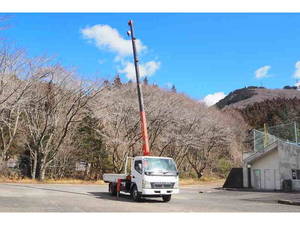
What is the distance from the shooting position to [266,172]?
31.1 m

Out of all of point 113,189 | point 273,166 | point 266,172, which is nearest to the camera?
point 113,189

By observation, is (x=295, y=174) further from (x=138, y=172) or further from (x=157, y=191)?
(x=138, y=172)

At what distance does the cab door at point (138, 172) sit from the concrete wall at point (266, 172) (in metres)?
14.8

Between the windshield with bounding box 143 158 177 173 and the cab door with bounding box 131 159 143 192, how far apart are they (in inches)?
12.9

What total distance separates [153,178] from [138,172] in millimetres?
996

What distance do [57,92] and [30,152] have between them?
8.68 m

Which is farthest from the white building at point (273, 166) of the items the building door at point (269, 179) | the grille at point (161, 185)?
the grille at point (161, 185)

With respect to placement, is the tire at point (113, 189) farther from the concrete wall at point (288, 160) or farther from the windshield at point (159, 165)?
the concrete wall at point (288, 160)

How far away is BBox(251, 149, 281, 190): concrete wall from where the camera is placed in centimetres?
2994

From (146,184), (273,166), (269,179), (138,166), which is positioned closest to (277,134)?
(273,166)

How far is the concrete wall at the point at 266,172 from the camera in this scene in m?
29.9

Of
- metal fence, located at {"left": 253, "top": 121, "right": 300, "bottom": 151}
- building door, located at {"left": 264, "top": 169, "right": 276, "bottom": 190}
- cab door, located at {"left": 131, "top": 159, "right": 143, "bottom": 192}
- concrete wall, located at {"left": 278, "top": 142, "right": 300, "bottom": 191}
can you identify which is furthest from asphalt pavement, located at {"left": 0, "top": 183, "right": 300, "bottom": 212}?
building door, located at {"left": 264, "top": 169, "right": 276, "bottom": 190}


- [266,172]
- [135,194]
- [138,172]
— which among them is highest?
[266,172]

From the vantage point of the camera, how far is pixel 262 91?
140 meters
